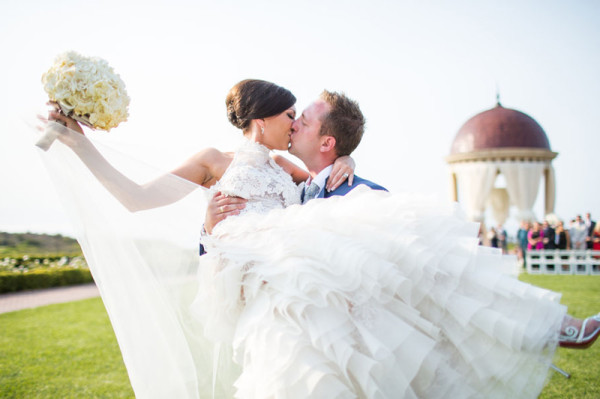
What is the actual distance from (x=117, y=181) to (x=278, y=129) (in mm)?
1297

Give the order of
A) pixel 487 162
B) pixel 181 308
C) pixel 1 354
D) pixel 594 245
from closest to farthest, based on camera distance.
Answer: pixel 181 308
pixel 1 354
pixel 594 245
pixel 487 162

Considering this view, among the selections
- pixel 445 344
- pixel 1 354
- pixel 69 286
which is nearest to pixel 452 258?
pixel 445 344

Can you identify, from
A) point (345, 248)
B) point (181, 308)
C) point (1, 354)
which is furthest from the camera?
point (1, 354)

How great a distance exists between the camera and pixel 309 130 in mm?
3598

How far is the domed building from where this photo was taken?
28.4m

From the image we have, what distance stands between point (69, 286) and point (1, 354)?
466 inches

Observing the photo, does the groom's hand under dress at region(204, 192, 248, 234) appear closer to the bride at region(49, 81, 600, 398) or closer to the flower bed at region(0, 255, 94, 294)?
the bride at region(49, 81, 600, 398)

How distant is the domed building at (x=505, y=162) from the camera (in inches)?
1117

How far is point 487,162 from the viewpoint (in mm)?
28812

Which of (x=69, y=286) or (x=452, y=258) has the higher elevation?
(x=452, y=258)

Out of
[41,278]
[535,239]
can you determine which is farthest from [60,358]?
[535,239]

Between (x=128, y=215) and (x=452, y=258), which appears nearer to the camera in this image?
(x=452, y=258)

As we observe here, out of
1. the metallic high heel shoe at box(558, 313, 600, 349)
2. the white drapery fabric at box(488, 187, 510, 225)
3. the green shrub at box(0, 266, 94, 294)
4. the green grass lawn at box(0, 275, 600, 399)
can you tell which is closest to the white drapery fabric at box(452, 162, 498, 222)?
the white drapery fabric at box(488, 187, 510, 225)

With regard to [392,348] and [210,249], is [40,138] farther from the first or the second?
[392,348]
